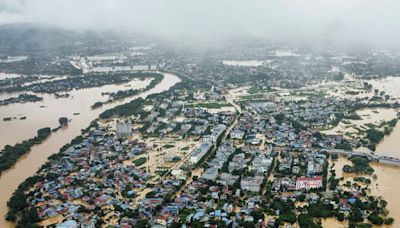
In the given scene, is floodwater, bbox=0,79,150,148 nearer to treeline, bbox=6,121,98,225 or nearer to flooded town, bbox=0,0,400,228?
flooded town, bbox=0,0,400,228

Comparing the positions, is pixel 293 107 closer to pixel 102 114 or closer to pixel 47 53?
pixel 102 114

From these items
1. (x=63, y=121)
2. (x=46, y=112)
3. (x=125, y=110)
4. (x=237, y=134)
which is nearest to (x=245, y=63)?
(x=125, y=110)

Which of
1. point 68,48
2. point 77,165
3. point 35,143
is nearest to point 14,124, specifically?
point 35,143

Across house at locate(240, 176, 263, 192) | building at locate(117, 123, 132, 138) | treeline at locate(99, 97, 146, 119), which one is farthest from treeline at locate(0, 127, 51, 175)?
house at locate(240, 176, 263, 192)

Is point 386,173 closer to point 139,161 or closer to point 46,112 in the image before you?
point 139,161

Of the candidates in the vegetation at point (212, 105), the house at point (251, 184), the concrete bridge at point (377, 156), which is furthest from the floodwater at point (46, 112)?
the concrete bridge at point (377, 156)

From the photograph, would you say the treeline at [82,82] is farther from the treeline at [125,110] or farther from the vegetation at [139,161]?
the vegetation at [139,161]
